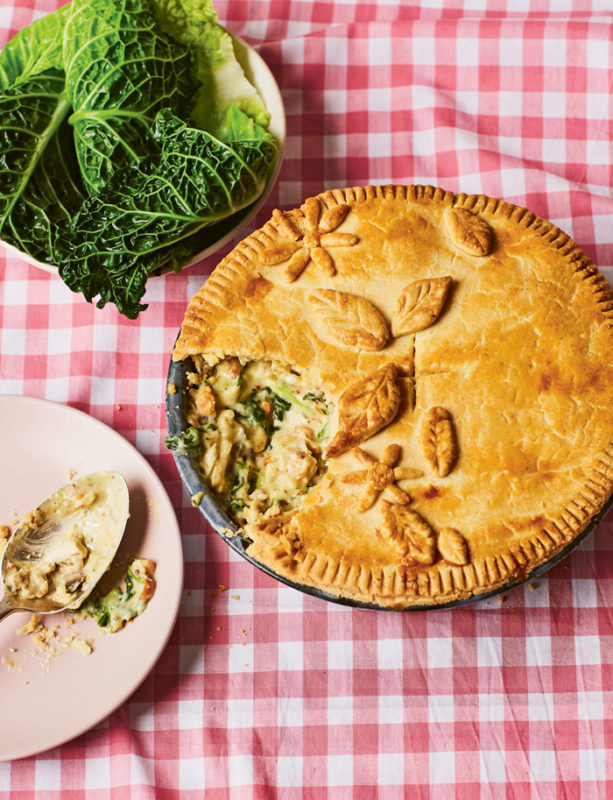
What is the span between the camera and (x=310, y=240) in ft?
8.69

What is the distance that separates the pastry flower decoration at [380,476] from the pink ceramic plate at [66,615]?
804mm

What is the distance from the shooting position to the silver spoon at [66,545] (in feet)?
9.42

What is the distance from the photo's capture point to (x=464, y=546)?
7.99ft

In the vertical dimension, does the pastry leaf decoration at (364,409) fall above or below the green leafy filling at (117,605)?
above

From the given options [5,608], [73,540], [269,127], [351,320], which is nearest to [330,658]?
[73,540]

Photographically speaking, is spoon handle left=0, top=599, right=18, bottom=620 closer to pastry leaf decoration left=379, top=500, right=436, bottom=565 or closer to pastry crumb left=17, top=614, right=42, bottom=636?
pastry crumb left=17, top=614, right=42, bottom=636

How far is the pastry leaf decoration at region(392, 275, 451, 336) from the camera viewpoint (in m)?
2.55

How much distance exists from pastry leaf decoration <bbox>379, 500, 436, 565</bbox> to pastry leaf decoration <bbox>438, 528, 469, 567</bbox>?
0.03 meters

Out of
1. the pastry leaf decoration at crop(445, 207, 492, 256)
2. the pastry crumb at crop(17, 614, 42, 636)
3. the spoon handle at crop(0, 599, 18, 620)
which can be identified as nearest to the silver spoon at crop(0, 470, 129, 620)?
the spoon handle at crop(0, 599, 18, 620)

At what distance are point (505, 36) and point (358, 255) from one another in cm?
140

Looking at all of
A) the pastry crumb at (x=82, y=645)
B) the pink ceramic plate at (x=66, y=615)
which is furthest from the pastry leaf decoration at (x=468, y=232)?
the pastry crumb at (x=82, y=645)

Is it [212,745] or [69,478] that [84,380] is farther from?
[212,745]

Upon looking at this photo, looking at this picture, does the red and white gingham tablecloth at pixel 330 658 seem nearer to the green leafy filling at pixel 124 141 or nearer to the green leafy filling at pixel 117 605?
the green leafy filling at pixel 117 605

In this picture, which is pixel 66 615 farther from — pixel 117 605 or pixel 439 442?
pixel 439 442
